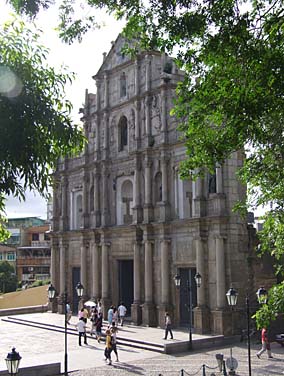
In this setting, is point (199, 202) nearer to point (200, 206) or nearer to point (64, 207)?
point (200, 206)

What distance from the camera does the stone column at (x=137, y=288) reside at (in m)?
31.4

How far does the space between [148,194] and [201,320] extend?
26.6ft

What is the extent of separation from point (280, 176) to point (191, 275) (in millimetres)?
17543

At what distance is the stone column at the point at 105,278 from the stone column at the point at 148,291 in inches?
Answer: 145

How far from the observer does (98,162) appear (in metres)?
36.2

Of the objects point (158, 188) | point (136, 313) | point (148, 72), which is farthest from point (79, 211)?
point (148, 72)

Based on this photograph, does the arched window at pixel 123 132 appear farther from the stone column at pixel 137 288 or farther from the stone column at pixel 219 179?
the stone column at pixel 219 179

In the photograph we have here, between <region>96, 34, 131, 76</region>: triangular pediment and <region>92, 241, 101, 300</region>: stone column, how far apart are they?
1190cm

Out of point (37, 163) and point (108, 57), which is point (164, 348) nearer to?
point (37, 163)

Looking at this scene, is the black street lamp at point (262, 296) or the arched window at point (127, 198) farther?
the arched window at point (127, 198)

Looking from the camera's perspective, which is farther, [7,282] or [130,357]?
[7,282]

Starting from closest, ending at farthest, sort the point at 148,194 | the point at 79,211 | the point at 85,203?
the point at 148,194, the point at 85,203, the point at 79,211

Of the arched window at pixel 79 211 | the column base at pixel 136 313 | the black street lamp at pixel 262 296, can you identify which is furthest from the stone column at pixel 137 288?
Result: the black street lamp at pixel 262 296

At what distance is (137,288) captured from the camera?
31812 millimetres
